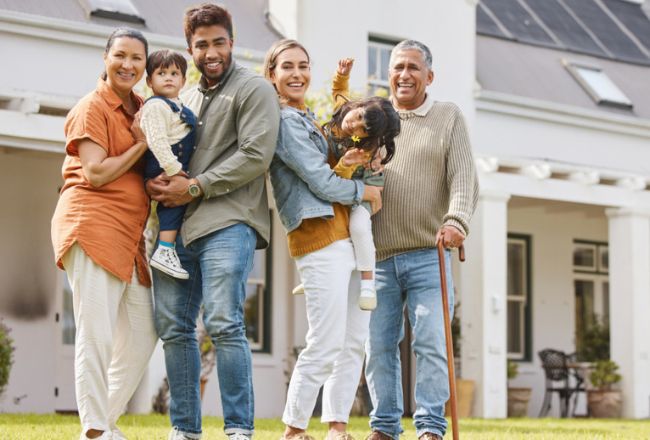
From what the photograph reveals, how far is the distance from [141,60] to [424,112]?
5.10 feet

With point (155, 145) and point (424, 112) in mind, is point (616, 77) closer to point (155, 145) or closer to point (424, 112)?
point (424, 112)

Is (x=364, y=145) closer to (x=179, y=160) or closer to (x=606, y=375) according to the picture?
(x=179, y=160)

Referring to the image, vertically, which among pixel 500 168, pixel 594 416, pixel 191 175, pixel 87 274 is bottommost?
pixel 594 416

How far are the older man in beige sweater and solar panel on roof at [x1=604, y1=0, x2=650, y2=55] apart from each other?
16.2 m

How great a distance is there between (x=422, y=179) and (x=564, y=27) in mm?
14930

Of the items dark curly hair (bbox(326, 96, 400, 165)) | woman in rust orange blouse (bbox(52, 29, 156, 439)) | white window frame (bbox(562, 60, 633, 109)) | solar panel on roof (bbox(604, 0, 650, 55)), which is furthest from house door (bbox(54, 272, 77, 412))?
solar panel on roof (bbox(604, 0, 650, 55))

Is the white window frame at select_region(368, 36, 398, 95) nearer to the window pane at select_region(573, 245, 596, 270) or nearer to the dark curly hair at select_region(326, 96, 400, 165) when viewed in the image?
the window pane at select_region(573, 245, 596, 270)

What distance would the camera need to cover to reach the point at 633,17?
73.8ft

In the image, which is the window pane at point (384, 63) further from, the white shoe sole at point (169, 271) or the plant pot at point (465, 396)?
the white shoe sole at point (169, 271)

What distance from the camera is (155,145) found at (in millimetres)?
5254

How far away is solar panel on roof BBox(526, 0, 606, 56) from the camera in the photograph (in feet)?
65.9

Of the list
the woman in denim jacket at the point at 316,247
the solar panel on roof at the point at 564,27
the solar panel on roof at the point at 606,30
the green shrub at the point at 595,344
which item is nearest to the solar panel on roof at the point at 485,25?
the solar panel on roof at the point at 564,27

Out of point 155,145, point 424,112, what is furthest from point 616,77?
point 155,145

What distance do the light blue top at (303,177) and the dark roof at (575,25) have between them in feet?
44.5
